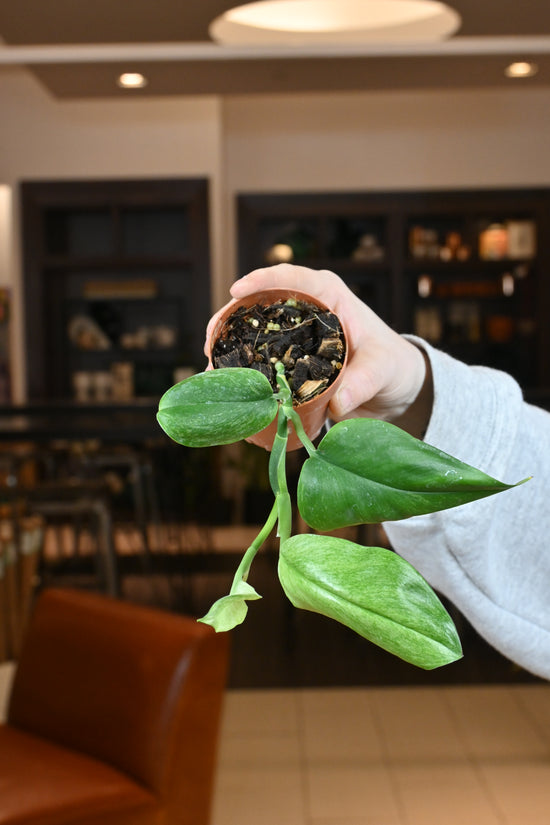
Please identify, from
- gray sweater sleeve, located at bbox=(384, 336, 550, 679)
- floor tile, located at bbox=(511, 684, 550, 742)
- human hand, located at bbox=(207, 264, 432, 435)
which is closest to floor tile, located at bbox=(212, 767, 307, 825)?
floor tile, located at bbox=(511, 684, 550, 742)

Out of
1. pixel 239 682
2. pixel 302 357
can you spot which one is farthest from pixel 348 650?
pixel 302 357

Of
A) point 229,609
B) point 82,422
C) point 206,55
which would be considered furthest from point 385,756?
point 206,55

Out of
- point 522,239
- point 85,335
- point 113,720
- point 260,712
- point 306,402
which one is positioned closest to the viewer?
point 306,402

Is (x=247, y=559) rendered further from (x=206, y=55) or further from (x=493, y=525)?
(x=206, y=55)

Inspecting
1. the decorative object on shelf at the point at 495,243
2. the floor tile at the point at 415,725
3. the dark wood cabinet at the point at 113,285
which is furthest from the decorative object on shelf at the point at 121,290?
the floor tile at the point at 415,725

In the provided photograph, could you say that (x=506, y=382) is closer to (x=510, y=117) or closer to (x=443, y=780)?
(x=443, y=780)

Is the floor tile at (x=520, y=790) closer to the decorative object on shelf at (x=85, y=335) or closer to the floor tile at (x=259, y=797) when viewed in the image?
the floor tile at (x=259, y=797)

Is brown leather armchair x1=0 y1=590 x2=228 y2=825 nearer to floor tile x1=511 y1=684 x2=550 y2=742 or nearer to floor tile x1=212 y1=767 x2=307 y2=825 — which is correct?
floor tile x1=212 y1=767 x2=307 y2=825
